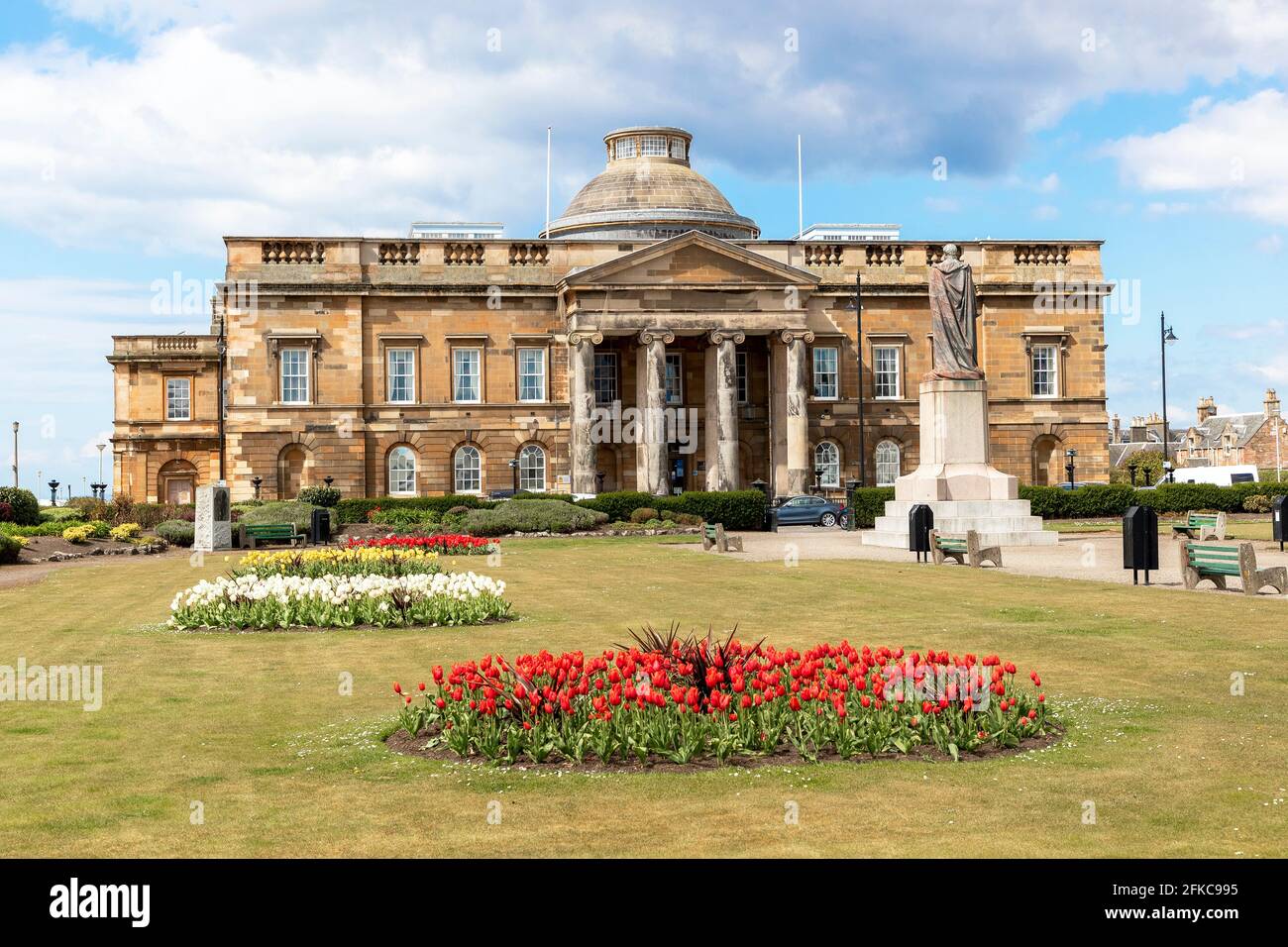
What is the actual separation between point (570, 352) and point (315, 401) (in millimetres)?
11557

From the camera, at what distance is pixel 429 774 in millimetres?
9617

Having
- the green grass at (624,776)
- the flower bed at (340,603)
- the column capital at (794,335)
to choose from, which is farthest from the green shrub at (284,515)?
the green grass at (624,776)

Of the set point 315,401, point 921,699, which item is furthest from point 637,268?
point 921,699

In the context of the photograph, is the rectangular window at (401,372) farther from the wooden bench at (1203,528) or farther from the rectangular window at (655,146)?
the wooden bench at (1203,528)

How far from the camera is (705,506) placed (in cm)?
4794

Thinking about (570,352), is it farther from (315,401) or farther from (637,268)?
(315,401)

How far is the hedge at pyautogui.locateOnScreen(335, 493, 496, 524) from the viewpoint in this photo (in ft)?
Answer: 153

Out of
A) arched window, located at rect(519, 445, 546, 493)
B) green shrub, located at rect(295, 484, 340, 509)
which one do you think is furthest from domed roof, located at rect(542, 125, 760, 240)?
green shrub, located at rect(295, 484, 340, 509)

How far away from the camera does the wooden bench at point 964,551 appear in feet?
86.3

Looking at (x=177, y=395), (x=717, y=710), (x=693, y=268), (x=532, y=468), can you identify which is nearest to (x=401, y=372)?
(x=532, y=468)

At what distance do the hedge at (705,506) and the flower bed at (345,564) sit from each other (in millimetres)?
21308

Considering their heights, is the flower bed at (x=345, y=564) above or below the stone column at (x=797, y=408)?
below

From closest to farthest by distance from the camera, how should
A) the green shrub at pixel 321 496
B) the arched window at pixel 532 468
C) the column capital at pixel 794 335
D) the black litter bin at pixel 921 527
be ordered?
the black litter bin at pixel 921 527 → the green shrub at pixel 321 496 → the column capital at pixel 794 335 → the arched window at pixel 532 468

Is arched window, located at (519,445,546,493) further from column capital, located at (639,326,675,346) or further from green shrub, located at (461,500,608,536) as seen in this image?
green shrub, located at (461,500,608,536)
